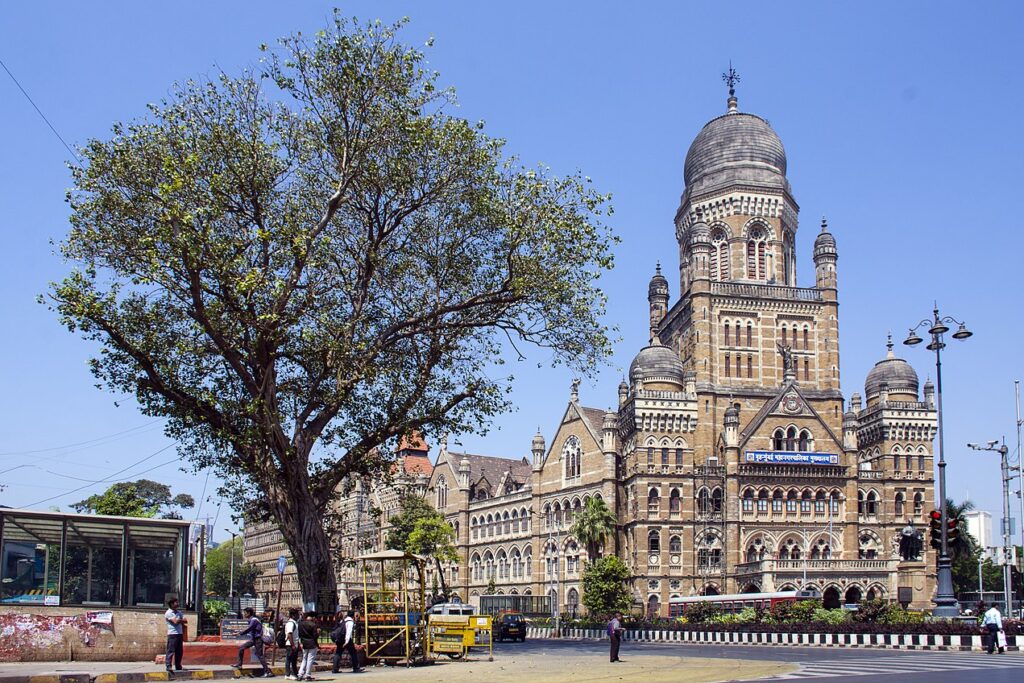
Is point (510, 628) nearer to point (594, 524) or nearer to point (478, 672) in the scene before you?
point (594, 524)

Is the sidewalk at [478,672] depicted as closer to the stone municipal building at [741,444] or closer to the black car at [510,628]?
the black car at [510,628]

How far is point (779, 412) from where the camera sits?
71.6 metres

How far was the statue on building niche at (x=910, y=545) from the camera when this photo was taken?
6956cm

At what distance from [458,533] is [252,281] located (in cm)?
6769

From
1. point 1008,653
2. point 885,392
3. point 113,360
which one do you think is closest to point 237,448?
point 113,360

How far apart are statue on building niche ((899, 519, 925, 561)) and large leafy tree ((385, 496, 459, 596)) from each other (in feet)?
99.0

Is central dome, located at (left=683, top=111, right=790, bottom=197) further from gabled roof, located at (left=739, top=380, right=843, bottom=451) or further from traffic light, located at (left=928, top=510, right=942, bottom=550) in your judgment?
traffic light, located at (left=928, top=510, right=942, bottom=550)

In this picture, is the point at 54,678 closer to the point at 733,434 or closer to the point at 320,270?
the point at 320,270

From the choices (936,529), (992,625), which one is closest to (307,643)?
(992,625)

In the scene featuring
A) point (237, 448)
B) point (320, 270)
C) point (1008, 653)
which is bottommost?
point (1008, 653)

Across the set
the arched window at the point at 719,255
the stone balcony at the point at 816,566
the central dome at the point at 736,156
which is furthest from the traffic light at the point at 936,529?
the central dome at the point at 736,156

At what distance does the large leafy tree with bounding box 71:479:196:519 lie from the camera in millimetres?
66875

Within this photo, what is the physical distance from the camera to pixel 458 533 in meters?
91.3

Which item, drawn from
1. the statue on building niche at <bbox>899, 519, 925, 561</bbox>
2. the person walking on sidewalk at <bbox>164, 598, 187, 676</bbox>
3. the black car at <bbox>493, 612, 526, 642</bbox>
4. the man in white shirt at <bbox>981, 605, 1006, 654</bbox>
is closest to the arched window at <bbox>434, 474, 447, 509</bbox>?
the statue on building niche at <bbox>899, 519, 925, 561</bbox>
